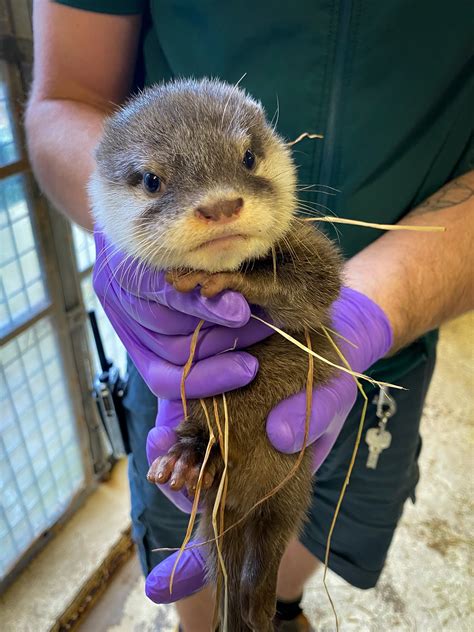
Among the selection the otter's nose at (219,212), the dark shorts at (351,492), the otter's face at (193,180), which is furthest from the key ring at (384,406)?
the otter's nose at (219,212)

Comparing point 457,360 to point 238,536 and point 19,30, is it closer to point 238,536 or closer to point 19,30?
point 238,536

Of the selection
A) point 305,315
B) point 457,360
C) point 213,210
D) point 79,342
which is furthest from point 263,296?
point 457,360

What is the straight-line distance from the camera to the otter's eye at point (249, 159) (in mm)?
752

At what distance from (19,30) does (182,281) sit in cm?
104

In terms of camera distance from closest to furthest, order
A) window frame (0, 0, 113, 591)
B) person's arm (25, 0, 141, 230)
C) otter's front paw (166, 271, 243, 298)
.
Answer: otter's front paw (166, 271, 243, 298) < person's arm (25, 0, 141, 230) < window frame (0, 0, 113, 591)

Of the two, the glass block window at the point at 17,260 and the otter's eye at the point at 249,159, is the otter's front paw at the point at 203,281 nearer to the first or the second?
the otter's eye at the point at 249,159

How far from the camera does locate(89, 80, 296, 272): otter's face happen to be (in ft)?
2.15

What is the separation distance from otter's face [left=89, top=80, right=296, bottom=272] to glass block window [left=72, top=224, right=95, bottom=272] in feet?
3.14

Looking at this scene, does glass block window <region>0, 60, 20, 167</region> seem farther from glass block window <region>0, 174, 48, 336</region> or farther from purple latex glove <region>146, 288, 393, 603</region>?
purple latex glove <region>146, 288, 393, 603</region>

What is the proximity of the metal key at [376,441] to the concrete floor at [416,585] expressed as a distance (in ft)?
2.48

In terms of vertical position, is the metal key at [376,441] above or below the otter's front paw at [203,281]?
below

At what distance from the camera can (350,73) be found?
3.23ft

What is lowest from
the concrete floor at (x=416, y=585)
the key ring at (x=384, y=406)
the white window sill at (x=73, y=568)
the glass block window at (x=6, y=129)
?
the concrete floor at (x=416, y=585)

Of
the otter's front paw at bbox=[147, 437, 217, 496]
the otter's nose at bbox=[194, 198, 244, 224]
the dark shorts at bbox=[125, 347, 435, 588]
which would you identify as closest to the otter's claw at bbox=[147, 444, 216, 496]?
the otter's front paw at bbox=[147, 437, 217, 496]
